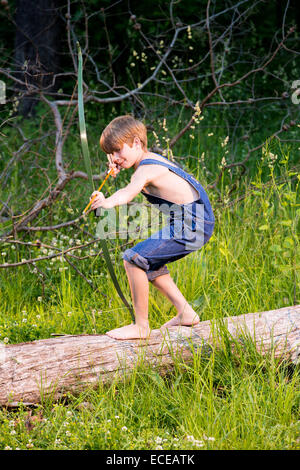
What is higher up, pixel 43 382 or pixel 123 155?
pixel 123 155

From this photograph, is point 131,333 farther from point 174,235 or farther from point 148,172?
point 148,172

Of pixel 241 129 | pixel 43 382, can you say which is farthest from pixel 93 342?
pixel 241 129

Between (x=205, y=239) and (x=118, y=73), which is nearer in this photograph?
(x=205, y=239)

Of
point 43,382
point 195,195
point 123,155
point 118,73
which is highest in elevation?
point 118,73

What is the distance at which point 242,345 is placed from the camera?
3.09 m

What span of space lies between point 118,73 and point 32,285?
465cm

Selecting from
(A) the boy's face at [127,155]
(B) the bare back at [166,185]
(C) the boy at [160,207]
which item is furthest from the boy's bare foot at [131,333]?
(A) the boy's face at [127,155]

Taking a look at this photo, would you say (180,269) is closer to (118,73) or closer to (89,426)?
(89,426)

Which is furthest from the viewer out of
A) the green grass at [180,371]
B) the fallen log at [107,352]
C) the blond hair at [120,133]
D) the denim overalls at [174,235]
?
the denim overalls at [174,235]

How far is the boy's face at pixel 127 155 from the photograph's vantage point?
3.10m

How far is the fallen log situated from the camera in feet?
9.65

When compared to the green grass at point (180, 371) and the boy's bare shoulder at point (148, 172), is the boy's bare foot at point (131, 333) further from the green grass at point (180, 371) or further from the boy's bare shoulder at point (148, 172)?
the boy's bare shoulder at point (148, 172)

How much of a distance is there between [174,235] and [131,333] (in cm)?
59
